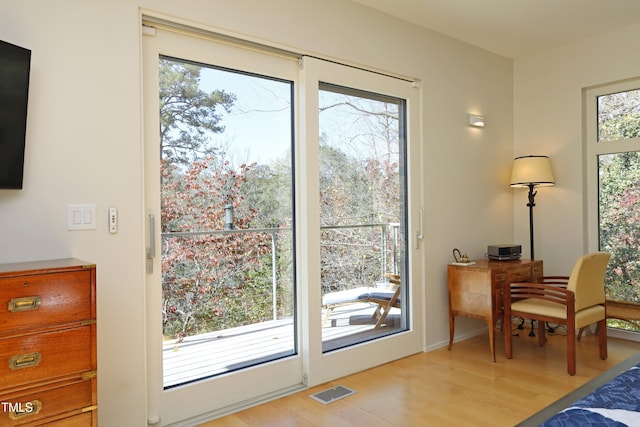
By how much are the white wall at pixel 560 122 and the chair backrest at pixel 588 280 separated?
2.93 feet

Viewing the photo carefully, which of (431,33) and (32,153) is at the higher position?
(431,33)

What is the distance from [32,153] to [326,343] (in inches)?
85.6

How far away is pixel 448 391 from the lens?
2979 mm

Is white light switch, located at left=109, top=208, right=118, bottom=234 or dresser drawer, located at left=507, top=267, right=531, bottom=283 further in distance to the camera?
dresser drawer, located at left=507, top=267, right=531, bottom=283

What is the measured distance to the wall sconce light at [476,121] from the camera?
425cm

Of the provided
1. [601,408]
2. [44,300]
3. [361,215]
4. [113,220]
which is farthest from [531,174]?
[44,300]

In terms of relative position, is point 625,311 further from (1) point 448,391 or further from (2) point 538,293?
(1) point 448,391

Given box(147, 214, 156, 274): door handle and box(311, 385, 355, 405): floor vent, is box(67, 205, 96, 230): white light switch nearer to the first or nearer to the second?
box(147, 214, 156, 274): door handle

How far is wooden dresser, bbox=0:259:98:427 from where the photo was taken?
161 centimetres

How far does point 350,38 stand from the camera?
10.9ft

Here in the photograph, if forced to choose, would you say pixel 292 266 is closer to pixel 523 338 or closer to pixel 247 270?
pixel 247 270

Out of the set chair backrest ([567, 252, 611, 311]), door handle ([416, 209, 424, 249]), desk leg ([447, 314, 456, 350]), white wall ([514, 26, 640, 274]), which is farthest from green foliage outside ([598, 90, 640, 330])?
door handle ([416, 209, 424, 249])

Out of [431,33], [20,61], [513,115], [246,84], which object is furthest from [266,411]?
[513,115]

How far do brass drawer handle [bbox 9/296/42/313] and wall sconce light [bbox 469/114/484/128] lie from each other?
378cm
